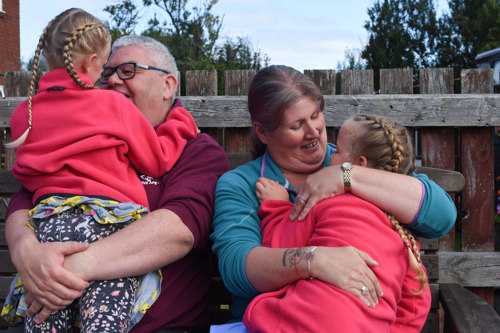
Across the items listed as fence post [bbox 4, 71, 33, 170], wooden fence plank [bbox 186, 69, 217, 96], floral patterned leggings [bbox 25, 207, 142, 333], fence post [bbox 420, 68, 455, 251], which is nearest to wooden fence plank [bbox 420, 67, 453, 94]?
fence post [bbox 420, 68, 455, 251]

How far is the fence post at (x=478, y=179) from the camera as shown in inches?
111

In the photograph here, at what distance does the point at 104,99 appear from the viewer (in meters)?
1.85

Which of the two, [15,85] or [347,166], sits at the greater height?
[15,85]

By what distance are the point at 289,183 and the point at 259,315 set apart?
0.74 meters

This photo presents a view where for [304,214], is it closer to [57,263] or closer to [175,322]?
[175,322]

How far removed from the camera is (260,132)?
7.18ft

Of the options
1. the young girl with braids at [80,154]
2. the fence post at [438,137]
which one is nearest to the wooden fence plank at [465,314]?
the fence post at [438,137]

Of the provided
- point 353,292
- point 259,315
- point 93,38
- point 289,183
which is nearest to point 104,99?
point 93,38

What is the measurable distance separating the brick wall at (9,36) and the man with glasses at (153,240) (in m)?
13.9

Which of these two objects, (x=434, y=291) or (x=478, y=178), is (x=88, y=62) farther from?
(x=478, y=178)

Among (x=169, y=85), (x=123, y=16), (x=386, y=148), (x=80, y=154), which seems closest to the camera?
(x=386, y=148)

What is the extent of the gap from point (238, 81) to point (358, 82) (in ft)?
2.81

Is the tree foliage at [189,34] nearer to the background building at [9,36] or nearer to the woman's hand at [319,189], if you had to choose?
the background building at [9,36]

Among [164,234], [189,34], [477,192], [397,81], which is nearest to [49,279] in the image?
[164,234]
